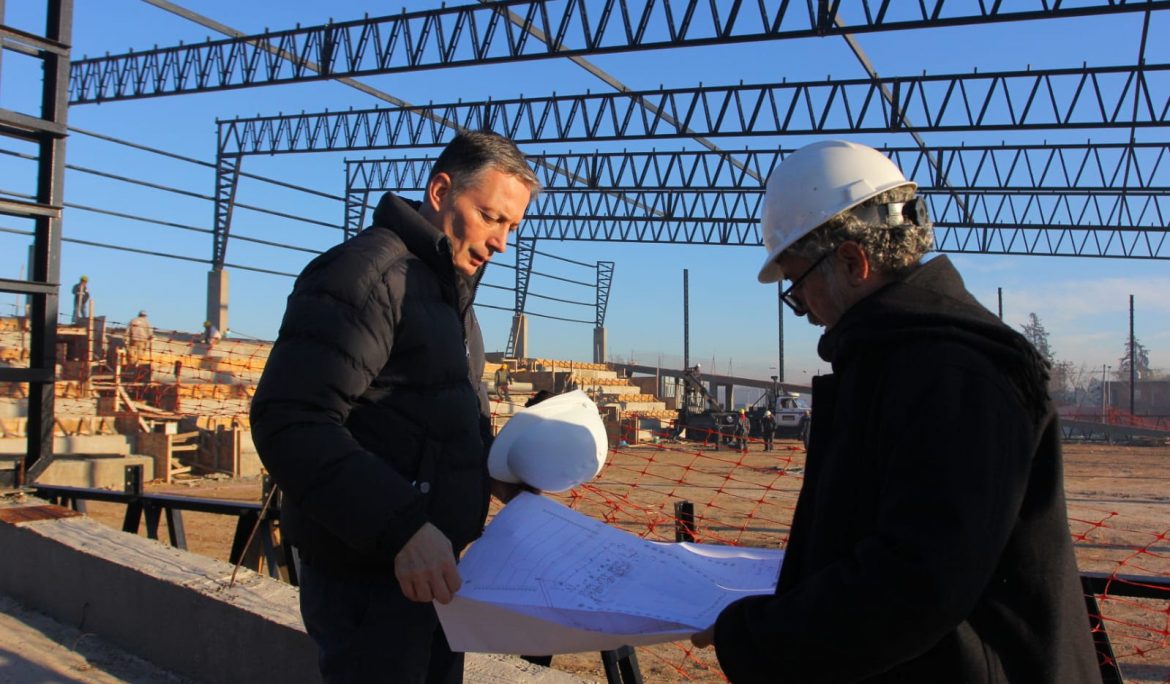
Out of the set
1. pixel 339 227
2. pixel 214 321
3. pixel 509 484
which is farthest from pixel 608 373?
pixel 509 484

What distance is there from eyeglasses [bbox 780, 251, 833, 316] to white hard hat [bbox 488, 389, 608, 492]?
2.02 ft

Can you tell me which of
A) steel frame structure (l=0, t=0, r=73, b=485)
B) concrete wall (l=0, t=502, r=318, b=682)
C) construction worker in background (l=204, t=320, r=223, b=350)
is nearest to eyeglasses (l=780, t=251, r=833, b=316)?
concrete wall (l=0, t=502, r=318, b=682)

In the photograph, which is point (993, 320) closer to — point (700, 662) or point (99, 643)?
point (99, 643)

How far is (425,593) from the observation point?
1663 millimetres

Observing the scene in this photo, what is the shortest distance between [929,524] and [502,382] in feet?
88.4

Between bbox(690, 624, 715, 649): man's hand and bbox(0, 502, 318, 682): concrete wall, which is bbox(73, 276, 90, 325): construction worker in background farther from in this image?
bbox(690, 624, 715, 649): man's hand

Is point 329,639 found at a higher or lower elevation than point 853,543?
lower

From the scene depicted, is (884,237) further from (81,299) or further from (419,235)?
(81,299)

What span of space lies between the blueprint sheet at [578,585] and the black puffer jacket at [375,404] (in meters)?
0.19

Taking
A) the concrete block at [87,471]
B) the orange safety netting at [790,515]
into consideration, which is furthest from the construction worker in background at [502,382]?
the concrete block at [87,471]

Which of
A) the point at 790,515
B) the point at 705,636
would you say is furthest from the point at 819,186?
the point at 790,515

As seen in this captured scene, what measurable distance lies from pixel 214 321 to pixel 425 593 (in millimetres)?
25766

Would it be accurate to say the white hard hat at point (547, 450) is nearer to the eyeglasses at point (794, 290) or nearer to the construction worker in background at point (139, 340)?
the eyeglasses at point (794, 290)

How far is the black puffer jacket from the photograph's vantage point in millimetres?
1683
